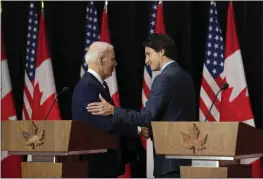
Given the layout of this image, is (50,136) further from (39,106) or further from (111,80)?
(39,106)

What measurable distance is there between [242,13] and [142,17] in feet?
3.36

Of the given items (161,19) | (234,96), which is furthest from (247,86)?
(161,19)

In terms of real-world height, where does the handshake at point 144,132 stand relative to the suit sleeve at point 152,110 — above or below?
below

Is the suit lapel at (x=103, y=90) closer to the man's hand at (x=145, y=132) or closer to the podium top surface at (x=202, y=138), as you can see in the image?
the man's hand at (x=145, y=132)

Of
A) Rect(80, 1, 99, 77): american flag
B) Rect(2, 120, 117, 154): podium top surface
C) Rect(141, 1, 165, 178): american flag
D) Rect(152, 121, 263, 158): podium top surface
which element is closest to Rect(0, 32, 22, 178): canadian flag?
Rect(80, 1, 99, 77): american flag

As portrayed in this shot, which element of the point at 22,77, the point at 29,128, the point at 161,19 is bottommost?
the point at 29,128

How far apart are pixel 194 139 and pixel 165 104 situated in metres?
0.54

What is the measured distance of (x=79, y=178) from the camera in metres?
3.47

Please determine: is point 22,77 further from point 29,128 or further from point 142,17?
point 29,128

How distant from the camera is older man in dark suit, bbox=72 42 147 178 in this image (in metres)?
3.82

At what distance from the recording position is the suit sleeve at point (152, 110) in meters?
3.72

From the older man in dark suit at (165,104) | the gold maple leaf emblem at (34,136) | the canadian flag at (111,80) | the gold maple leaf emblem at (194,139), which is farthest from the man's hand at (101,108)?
the canadian flag at (111,80)

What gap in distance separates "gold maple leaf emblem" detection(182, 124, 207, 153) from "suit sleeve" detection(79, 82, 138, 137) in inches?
26.0

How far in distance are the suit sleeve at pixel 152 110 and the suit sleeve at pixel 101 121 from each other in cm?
11
